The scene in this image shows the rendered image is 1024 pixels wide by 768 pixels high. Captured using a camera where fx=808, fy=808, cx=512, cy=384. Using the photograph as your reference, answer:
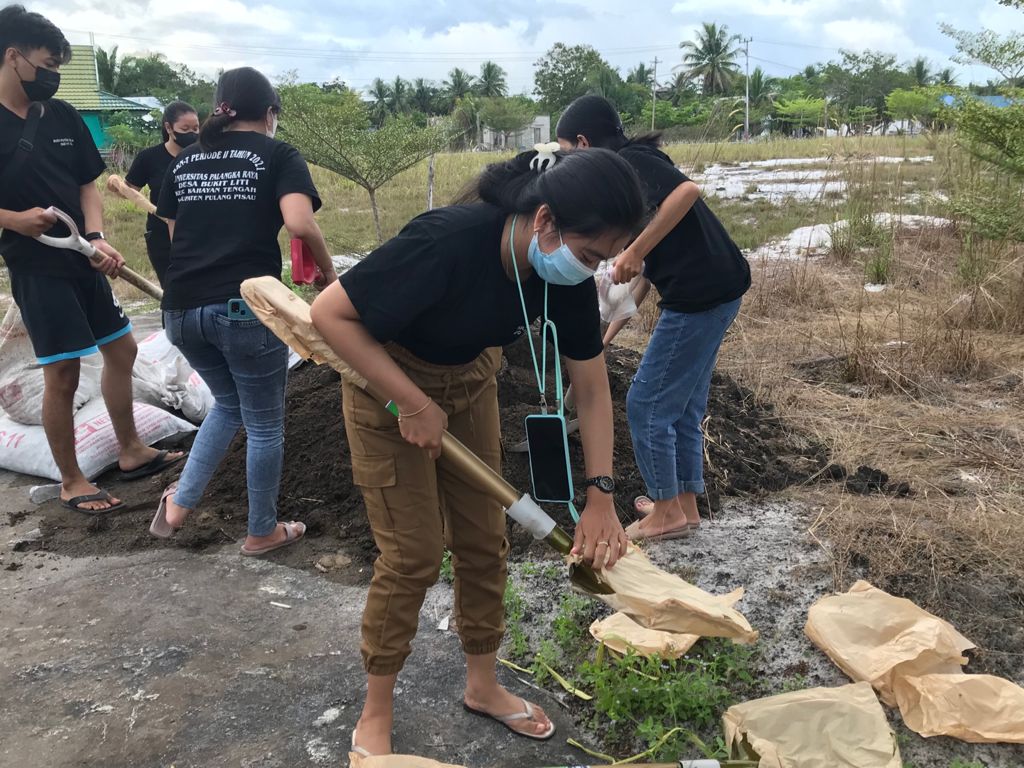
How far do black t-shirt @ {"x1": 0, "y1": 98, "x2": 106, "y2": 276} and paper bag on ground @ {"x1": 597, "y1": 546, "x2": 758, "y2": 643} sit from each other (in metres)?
2.61

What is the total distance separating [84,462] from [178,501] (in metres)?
1.12

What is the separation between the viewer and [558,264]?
160cm

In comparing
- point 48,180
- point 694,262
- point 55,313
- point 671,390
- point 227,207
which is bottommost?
point 671,390

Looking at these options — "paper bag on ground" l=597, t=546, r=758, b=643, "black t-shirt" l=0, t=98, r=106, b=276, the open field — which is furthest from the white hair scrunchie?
"black t-shirt" l=0, t=98, r=106, b=276

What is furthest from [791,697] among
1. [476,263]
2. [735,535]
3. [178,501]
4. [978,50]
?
[978,50]

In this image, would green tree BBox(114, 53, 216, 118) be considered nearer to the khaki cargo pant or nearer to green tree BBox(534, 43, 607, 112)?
green tree BBox(534, 43, 607, 112)

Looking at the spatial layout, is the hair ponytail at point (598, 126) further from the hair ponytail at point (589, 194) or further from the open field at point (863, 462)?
the open field at point (863, 462)

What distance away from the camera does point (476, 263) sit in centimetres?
166

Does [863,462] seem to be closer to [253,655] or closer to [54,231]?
[253,655]

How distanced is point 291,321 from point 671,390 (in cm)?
153

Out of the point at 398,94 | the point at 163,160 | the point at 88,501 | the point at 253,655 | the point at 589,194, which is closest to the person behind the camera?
the point at 589,194

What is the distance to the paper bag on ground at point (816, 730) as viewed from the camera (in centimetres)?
187

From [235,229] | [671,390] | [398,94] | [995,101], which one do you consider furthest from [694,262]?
[398,94]

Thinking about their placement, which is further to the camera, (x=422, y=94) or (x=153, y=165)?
(x=422, y=94)
